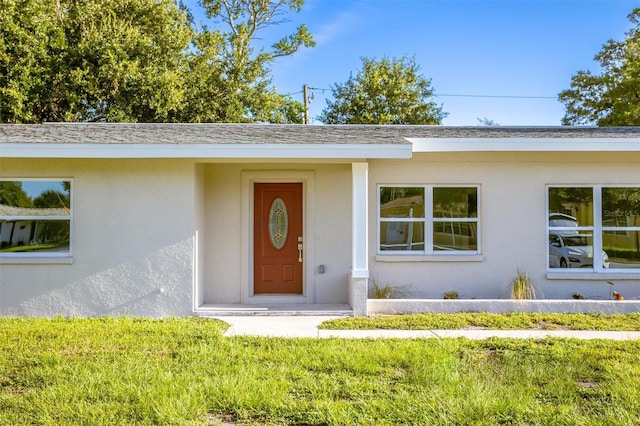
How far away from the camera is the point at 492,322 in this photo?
8422 mm

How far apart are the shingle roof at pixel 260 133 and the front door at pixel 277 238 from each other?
1.27 metres

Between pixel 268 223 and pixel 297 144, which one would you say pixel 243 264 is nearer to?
pixel 268 223

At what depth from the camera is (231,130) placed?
1036 cm

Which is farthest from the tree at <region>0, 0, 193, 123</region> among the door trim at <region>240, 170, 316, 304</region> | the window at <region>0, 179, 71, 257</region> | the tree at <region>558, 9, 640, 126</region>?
the tree at <region>558, 9, 640, 126</region>

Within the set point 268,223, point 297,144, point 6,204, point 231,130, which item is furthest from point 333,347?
point 6,204

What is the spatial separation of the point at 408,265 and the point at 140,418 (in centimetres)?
672

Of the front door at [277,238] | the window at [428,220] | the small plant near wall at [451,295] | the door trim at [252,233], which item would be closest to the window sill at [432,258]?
the window at [428,220]

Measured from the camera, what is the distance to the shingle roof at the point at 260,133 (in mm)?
8969

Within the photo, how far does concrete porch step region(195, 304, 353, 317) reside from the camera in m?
9.22

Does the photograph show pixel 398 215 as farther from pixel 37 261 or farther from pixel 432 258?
pixel 37 261

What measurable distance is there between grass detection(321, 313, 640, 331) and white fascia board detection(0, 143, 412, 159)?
2.81 m

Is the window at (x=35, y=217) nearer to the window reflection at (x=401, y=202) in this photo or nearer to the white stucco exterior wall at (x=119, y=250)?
the white stucco exterior wall at (x=119, y=250)

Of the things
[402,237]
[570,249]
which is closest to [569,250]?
[570,249]

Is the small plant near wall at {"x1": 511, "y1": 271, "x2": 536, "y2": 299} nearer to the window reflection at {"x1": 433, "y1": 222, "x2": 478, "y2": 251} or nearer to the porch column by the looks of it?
the window reflection at {"x1": 433, "y1": 222, "x2": 478, "y2": 251}
